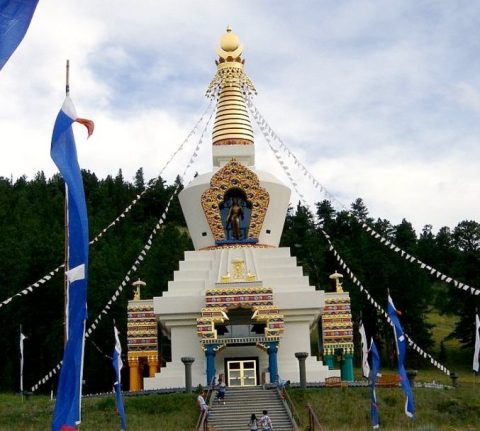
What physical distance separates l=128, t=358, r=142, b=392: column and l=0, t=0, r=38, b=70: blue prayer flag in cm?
2236

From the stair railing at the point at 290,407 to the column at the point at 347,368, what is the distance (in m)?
6.87

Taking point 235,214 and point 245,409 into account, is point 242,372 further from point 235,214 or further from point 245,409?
point 235,214

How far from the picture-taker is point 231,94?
3716 centimetres

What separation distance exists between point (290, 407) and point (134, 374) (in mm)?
10198

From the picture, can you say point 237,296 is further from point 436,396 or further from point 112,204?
point 112,204

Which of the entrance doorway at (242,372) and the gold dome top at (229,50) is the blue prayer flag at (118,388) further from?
the gold dome top at (229,50)

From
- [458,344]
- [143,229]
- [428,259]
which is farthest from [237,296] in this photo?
[143,229]

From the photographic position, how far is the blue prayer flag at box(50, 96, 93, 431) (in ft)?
38.5

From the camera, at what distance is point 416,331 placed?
162ft

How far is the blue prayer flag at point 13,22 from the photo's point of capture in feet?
38.0

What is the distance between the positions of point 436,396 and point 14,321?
84.1 ft

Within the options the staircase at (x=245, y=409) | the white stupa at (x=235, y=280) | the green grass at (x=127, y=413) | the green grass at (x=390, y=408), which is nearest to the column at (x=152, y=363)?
the white stupa at (x=235, y=280)

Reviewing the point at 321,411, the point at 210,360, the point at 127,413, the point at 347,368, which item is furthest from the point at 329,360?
the point at 127,413

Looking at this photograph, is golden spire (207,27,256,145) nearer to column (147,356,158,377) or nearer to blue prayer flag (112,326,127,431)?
column (147,356,158,377)
